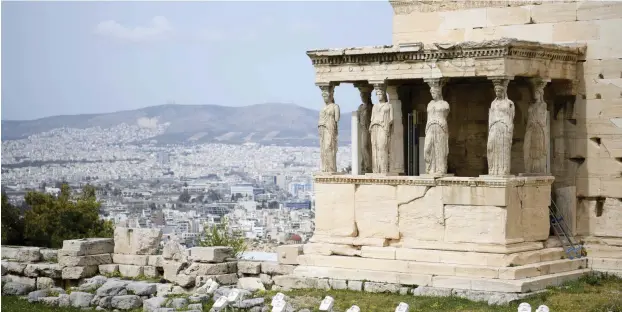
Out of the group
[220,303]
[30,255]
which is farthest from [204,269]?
[220,303]

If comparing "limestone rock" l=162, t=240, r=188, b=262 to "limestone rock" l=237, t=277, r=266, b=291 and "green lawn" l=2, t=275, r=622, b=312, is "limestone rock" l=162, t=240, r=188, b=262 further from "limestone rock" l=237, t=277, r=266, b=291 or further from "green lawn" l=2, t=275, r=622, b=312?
"green lawn" l=2, t=275, r=622, b=312

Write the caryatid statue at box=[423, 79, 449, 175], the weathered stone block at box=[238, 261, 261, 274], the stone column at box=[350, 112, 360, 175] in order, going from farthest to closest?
the weathered stone block at box=[238, 261, 261, 274], the stone column at box=[350, 112, 360, 175], the caryatid statue at box=[423, 79, 449, 175]

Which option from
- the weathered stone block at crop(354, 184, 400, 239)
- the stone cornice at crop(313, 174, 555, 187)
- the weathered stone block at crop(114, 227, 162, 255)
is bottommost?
the weathered stone block at crop(114, 227, 162, 255)

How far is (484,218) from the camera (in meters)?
23.2

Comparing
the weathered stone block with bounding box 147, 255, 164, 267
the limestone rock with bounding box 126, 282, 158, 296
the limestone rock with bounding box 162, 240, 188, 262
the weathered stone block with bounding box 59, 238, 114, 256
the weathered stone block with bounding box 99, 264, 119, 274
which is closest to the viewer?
the limestone rock with bounding box 126, 282, 158, 296

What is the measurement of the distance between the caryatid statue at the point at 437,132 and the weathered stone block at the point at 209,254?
444 cm

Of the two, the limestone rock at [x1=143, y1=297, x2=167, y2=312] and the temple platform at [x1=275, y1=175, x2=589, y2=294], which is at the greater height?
the temple platform at [x1=275, y1=175, x2=589, y2=294]

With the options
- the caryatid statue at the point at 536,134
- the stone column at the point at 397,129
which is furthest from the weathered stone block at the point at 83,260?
the caryatid statue at the point at 536,134

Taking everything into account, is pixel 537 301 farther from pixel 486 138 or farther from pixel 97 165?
pixel 97 165

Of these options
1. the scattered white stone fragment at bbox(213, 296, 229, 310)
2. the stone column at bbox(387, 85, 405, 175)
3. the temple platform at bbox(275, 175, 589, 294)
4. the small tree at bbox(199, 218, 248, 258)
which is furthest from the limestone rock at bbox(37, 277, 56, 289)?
the small tree at bbox(199, 218, 248, 258)

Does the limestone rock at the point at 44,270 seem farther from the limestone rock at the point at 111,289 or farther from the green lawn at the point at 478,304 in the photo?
the green lawn at the point at 478,304

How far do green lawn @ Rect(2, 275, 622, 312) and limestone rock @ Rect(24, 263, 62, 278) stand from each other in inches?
141

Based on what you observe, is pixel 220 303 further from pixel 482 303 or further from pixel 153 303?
pixel 482 303

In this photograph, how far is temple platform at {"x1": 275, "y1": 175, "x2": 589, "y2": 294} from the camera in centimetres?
2297
